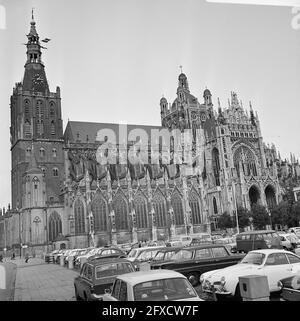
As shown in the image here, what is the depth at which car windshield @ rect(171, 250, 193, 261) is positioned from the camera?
13.1 metres

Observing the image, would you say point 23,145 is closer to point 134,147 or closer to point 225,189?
point 134,147

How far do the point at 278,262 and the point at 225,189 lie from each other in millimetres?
52234

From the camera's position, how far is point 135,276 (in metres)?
6.73

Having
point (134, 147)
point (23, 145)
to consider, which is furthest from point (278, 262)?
point (134, 147)

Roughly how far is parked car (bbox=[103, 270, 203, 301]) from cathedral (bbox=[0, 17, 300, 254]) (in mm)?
46596

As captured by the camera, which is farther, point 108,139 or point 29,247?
point 108,139

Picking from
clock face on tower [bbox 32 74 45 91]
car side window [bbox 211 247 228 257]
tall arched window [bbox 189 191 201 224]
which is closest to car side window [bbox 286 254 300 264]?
car side window [bbox 211 247 228 257]

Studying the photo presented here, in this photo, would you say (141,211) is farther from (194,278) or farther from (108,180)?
(194,278)

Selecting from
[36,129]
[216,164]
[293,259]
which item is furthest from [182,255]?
[216,164]

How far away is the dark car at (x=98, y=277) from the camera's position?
9938 mm

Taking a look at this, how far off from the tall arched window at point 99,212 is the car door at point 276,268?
45.9m

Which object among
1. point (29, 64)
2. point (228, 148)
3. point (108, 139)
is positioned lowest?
point (228, 148)

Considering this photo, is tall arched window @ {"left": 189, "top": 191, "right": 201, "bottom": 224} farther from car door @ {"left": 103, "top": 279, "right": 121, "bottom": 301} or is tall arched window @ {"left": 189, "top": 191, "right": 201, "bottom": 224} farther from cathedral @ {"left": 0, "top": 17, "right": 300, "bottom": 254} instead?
car door @ {"left": 103, "top": 279, "right": 121, "bottom": 301}

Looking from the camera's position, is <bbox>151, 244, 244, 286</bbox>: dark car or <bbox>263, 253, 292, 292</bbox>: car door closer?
<bbox>263, 253, 292, 292</bbox>: car door
